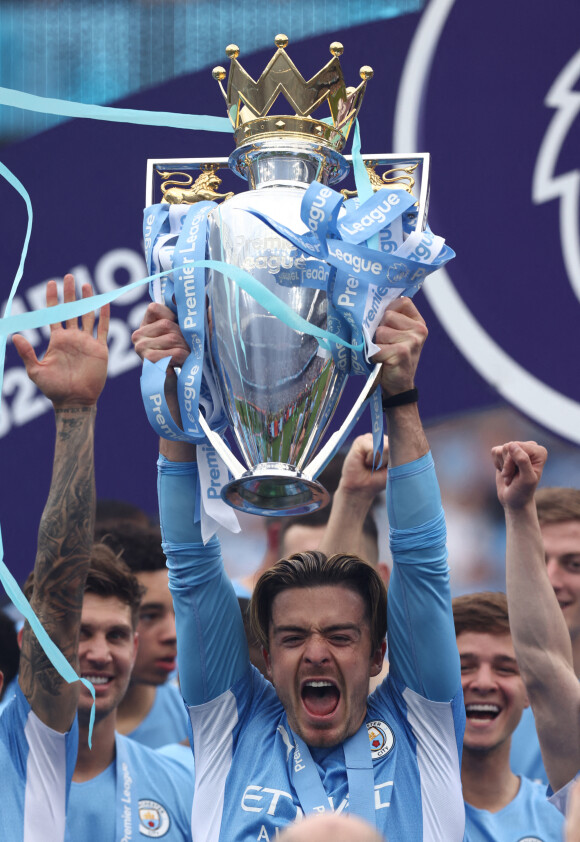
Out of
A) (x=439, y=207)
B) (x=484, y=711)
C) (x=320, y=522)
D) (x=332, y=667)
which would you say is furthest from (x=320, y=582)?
(x=439, y=207)

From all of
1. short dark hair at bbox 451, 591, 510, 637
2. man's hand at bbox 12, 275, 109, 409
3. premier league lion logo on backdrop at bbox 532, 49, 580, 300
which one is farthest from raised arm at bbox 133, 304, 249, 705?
premier league lion logo on backdrop at bbox 532, 49, 580, 300

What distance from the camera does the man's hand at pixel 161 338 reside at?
211 cm

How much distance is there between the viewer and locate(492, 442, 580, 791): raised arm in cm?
243

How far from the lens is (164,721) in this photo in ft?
11.1

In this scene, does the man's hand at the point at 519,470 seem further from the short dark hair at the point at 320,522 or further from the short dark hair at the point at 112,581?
the short dark hair at the point at 320,522

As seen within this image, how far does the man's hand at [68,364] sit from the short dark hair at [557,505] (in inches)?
53.2

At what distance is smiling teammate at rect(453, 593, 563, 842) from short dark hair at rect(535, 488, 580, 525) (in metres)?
0.48

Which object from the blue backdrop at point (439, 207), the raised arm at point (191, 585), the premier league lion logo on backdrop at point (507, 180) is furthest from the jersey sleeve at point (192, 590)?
the premier league lion logo on backdrop at point (507, 180)

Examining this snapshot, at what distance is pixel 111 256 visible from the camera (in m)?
3.87

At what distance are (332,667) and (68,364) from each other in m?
0.86

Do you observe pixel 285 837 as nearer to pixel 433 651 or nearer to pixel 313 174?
pixel 433 651

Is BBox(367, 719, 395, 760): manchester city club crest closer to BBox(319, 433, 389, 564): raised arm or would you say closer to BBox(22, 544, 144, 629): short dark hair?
BBox(319, 433, 389, 564): raised arm

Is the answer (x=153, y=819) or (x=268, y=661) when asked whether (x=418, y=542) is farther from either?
(x=153, y=819)

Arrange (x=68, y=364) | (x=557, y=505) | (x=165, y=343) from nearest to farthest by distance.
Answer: (x=165, y=343), (x=68, y=364), (x=557, y=505)
